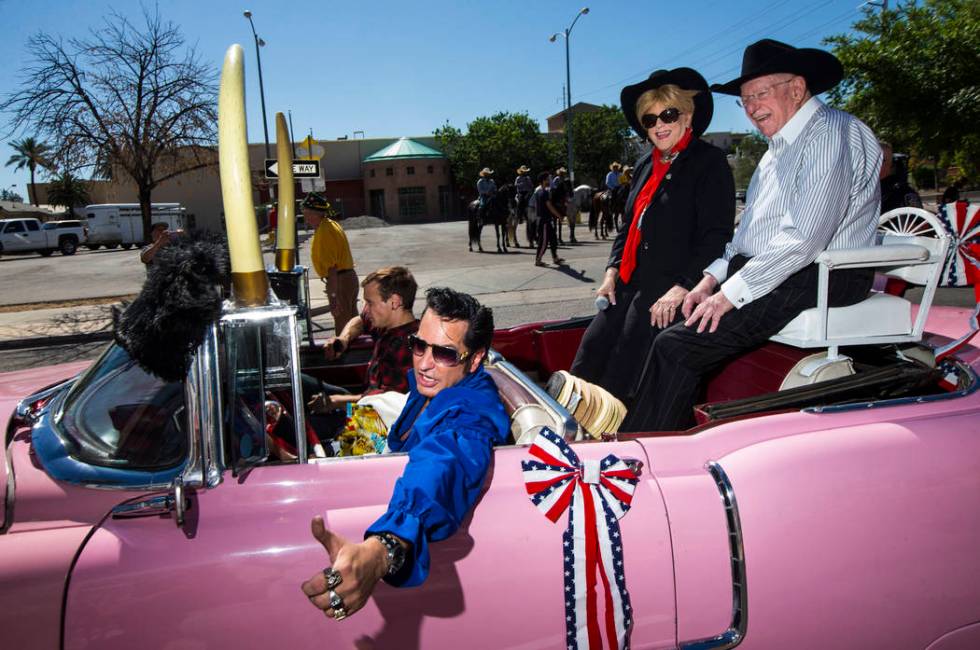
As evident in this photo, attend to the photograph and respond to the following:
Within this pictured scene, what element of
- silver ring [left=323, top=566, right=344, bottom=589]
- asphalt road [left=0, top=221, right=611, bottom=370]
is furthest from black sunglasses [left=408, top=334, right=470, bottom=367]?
asphalt road [left=0, top=221, right=611, bottom=370]

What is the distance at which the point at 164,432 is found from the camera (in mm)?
1810

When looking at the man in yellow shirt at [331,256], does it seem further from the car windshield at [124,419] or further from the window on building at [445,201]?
the window on building at [445,201]

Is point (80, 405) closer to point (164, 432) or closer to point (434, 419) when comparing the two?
point (164, 432)

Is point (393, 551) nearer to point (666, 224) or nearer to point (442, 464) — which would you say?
point (442, 464)

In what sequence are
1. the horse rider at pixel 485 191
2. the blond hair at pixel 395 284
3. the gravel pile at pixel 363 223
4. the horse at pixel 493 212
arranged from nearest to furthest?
the blond hair at pixel 395 284, the horse at pixel 493 212, the horse rider at pixel 485 191, the gravel pile at pixel 363 223

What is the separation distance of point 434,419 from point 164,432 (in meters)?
0.78

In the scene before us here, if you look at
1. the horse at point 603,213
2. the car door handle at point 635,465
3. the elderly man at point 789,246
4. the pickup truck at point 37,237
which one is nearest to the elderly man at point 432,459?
the car door handle at point 635,465

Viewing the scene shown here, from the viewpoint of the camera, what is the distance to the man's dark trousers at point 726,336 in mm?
2250

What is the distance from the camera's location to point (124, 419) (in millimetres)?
1859

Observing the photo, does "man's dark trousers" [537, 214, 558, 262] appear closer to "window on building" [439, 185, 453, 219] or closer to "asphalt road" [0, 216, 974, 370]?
"asphalt road" [0, 216, 974, 370]

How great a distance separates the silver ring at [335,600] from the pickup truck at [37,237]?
35279mm

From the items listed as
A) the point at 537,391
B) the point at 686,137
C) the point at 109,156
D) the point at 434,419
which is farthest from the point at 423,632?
the point at 109,156

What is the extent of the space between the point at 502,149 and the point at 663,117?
47.8 m

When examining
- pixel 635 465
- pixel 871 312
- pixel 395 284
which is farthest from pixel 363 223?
pixel 635 465
